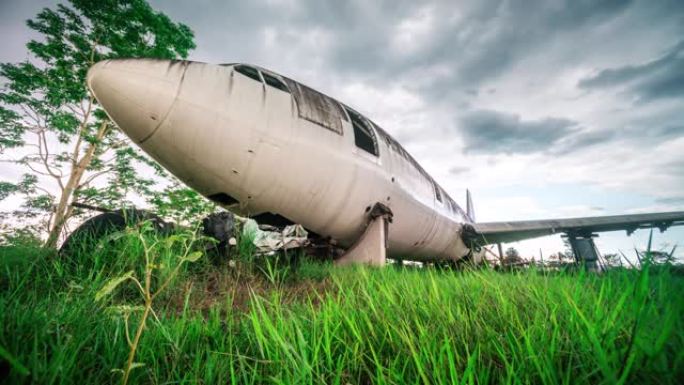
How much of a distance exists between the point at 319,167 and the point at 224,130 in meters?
1.26

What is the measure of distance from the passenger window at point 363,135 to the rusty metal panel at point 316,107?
0.32 meters

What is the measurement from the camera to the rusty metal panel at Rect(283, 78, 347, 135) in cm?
→ 379

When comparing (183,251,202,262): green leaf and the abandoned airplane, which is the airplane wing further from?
(183,251,202,262): green leaf

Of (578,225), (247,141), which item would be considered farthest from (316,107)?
(578,225)

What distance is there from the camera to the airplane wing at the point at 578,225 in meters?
7.42

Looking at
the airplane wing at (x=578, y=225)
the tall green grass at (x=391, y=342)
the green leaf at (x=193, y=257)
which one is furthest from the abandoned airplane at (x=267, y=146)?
the airplane wing at (x=578, y=225)

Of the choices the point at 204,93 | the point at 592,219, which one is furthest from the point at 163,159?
the point at 592,219

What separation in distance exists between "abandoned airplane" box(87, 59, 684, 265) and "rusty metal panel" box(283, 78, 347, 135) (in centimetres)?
2

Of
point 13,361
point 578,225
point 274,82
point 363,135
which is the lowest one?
point 13,361

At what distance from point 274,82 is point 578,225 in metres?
8.52

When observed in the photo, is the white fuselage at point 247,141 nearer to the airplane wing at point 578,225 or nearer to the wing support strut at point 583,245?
the airplane wing at point 578,225

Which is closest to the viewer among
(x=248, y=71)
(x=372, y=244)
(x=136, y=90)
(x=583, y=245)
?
(x=136, y=90)

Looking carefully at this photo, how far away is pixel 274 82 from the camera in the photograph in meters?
3.75

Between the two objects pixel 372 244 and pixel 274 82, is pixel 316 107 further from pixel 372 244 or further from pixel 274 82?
pixel 372 244
